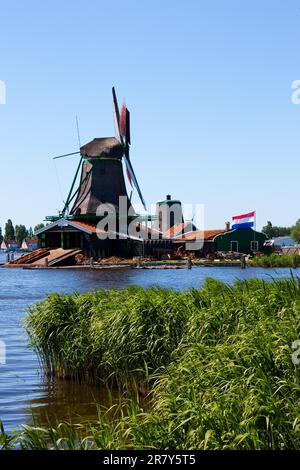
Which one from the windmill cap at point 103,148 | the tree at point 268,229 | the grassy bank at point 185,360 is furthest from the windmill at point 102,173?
the tree at point 268,229

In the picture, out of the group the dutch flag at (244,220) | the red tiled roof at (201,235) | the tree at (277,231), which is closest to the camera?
the dutch flag at (244,220)

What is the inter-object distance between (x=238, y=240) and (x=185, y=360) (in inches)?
2984

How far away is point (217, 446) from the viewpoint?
650 centimetres

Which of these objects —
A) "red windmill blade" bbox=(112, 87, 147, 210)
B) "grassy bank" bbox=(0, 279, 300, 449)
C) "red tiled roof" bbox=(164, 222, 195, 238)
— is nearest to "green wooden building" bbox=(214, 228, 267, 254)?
"red tiled roof" bbox=(164, 222, 195, 238)

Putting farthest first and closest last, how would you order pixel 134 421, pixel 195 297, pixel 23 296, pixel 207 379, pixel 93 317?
pixel 23 296 < pixel 93 317 < pixel 195 297 < pixel 207 379 < pixel 134 421

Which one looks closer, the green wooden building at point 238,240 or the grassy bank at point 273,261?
the grassy bank at point 273,261

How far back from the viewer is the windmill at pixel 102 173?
76.4 m

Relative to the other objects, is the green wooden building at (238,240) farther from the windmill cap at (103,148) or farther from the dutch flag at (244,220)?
the windmill cap at (103,148)

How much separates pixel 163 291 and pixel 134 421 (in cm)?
688

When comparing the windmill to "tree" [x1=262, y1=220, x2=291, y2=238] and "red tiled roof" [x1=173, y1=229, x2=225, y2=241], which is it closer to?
"red tiled roof" [x1=173, y1=229, x2=225, y2=241]

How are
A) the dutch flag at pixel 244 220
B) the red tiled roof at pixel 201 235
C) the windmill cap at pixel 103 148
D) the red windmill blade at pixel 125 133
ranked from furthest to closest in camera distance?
the red tiled roof at pixel 201 235 < the dutch flag at pixel 244 220 < the red windmill blade at pixel 125 133 < the windmill cap at pixel 103 148
